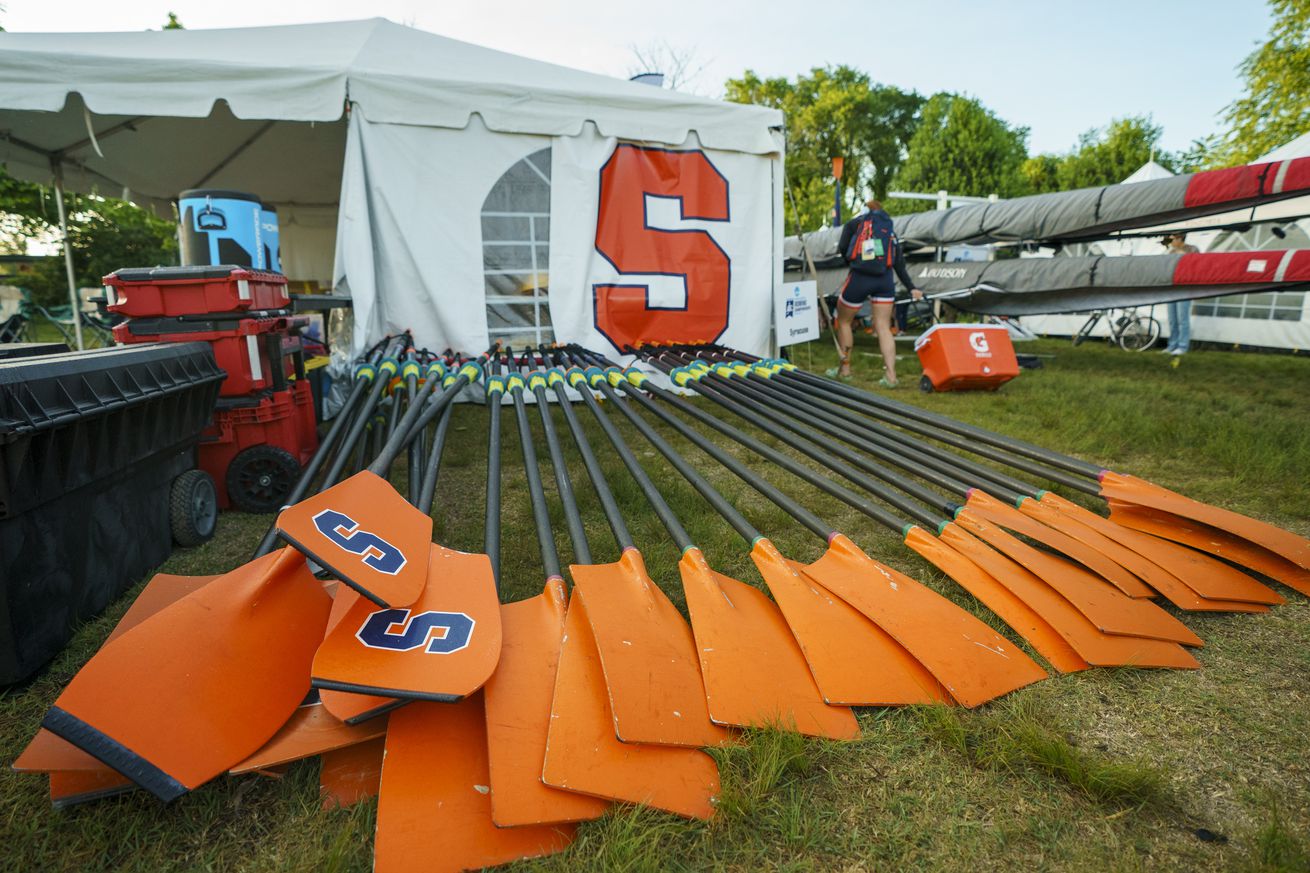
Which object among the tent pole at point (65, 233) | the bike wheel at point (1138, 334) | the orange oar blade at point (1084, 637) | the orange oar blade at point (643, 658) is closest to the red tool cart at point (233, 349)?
the orange oar blade at point (643, 658)

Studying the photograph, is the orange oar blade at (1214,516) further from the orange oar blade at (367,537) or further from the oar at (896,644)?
the orange oar blade at (367,537)

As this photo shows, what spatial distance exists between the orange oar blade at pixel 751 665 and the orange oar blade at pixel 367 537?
2.60 ft

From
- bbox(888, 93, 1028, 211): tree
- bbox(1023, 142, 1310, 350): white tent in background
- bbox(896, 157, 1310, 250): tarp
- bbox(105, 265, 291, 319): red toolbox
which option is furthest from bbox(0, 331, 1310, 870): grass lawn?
bbox(888, 93, 1028, 211): tree

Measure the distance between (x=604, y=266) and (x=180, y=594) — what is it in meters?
4.82

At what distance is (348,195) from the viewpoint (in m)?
5.03

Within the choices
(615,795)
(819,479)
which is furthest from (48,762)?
(819,479)

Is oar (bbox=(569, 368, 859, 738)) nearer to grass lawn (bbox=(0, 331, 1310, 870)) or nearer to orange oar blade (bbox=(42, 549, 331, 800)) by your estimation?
grass lawn (bbox=(0, 331, 1310, 870))

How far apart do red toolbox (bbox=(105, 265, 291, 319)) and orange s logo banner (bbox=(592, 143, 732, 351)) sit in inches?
134

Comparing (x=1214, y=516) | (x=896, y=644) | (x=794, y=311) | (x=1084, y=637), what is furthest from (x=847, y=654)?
(x=794, y=311)

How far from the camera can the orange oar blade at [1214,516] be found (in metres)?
2.22

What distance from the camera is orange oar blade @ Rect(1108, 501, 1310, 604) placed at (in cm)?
222

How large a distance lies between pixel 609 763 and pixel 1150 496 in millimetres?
2462

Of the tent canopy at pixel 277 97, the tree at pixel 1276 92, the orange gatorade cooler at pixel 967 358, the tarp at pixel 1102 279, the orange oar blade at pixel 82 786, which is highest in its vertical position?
the tree at pixel 1276 92

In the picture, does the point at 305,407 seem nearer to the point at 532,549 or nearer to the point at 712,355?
the point at 532,549
